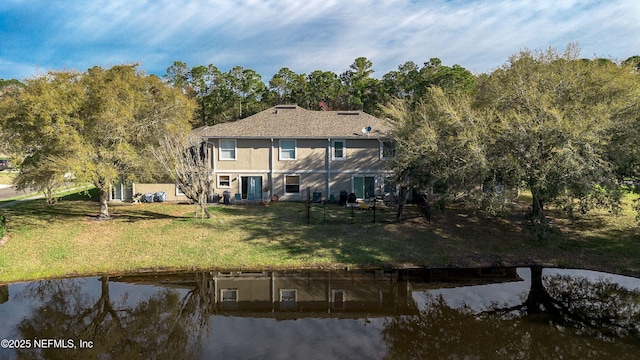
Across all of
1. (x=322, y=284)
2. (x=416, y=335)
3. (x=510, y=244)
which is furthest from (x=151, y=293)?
(x=510, y=244)

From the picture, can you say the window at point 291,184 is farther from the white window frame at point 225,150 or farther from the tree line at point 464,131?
the tree line at point 464,131

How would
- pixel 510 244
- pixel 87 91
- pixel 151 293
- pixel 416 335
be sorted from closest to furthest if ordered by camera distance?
pixel 416 335 → pixel 151 293 → pixel 510 244 → pixel 87 91

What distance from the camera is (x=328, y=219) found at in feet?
70.7

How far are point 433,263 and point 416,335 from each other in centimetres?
627

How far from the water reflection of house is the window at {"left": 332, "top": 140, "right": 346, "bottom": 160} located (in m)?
11.5

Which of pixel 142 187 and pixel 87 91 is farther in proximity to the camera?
pixel 142 187

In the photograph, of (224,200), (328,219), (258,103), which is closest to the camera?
(328,219)

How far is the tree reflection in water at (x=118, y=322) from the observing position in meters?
10.2

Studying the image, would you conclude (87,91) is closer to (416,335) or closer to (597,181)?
(416,335)

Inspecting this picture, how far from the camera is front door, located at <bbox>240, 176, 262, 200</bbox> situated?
2634 cm

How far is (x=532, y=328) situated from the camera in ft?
37.2

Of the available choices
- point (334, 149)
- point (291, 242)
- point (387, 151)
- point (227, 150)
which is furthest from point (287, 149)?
point (291, 242)

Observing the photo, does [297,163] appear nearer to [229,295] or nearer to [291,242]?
[291,242]

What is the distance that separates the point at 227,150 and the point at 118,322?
1586cm
